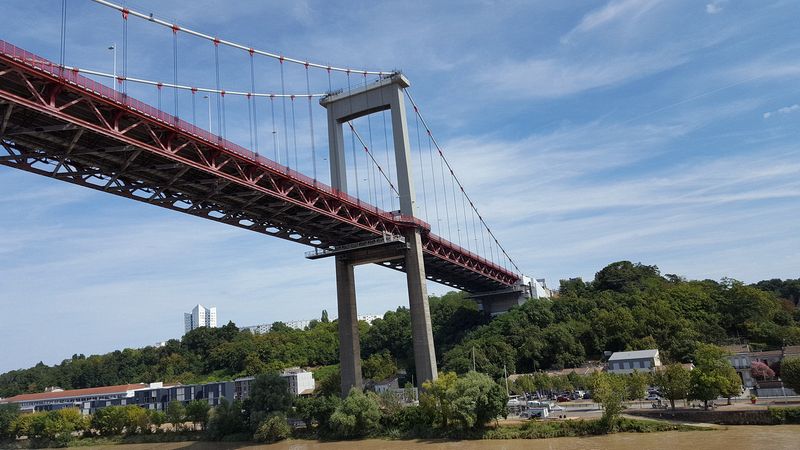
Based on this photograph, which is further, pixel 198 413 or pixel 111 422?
pixel 111 422

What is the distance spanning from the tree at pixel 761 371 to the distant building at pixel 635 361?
26.0 feet

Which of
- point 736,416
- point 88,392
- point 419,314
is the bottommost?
point 736,416

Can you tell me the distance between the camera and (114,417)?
55.0 m

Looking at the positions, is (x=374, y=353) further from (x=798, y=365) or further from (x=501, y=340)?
(x=798, y=365)

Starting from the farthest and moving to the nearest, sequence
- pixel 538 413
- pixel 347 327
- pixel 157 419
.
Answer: pixel 157 419 < pixel 347 327 < pixel 538 413

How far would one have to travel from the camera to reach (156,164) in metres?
27.9

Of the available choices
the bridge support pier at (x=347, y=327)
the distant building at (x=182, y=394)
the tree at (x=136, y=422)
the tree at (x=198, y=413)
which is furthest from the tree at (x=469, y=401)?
the distant building at (x=182, y=394)

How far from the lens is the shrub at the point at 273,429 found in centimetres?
3972

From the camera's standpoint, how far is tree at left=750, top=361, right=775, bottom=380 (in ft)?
140

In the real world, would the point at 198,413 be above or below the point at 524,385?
above

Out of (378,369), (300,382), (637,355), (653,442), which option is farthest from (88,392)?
(653,442)

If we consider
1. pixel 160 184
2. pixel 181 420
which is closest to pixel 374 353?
pixel 181 420

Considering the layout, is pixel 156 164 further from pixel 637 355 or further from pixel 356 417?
pixel 637 355

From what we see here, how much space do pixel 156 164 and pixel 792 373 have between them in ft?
123
